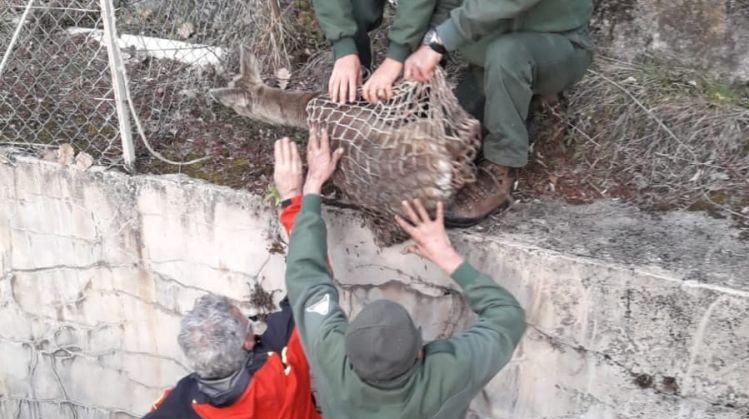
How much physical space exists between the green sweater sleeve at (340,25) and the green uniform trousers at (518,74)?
1.51 ft

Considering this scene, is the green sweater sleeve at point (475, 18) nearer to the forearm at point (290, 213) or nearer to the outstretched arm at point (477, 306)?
the outstretched arm at point (477, 306)

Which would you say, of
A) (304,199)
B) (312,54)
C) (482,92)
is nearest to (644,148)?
(482,92)

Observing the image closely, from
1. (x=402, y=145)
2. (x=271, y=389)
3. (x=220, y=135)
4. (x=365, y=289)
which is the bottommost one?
(x=271, y=389)

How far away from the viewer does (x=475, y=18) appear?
2658 millimetres

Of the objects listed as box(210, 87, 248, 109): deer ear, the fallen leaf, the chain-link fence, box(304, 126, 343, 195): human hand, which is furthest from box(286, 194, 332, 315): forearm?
the fallen leaf

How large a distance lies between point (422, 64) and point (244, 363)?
1.26 metres

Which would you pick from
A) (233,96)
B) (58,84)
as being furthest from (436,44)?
(58,84)

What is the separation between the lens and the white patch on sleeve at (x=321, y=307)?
241 cm

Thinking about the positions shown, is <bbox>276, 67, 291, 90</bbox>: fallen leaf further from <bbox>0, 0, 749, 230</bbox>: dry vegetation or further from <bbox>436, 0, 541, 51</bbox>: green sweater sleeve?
<bbox>436, 0, 541, 51</bbox>: green sweater sleeve

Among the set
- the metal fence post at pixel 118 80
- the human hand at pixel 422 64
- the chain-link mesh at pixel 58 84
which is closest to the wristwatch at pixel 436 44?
the human hand at pixel 422 64

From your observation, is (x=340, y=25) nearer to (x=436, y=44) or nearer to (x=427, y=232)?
(x=436, y=44)

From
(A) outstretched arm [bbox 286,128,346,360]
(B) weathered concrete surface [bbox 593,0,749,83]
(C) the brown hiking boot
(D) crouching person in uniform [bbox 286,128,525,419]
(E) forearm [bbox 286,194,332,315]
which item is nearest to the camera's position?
(D) crouching person in uniform [bbox 286,128,525,419]

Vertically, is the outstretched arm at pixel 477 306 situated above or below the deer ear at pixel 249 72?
below

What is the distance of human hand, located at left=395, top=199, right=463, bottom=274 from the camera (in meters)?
2.57
